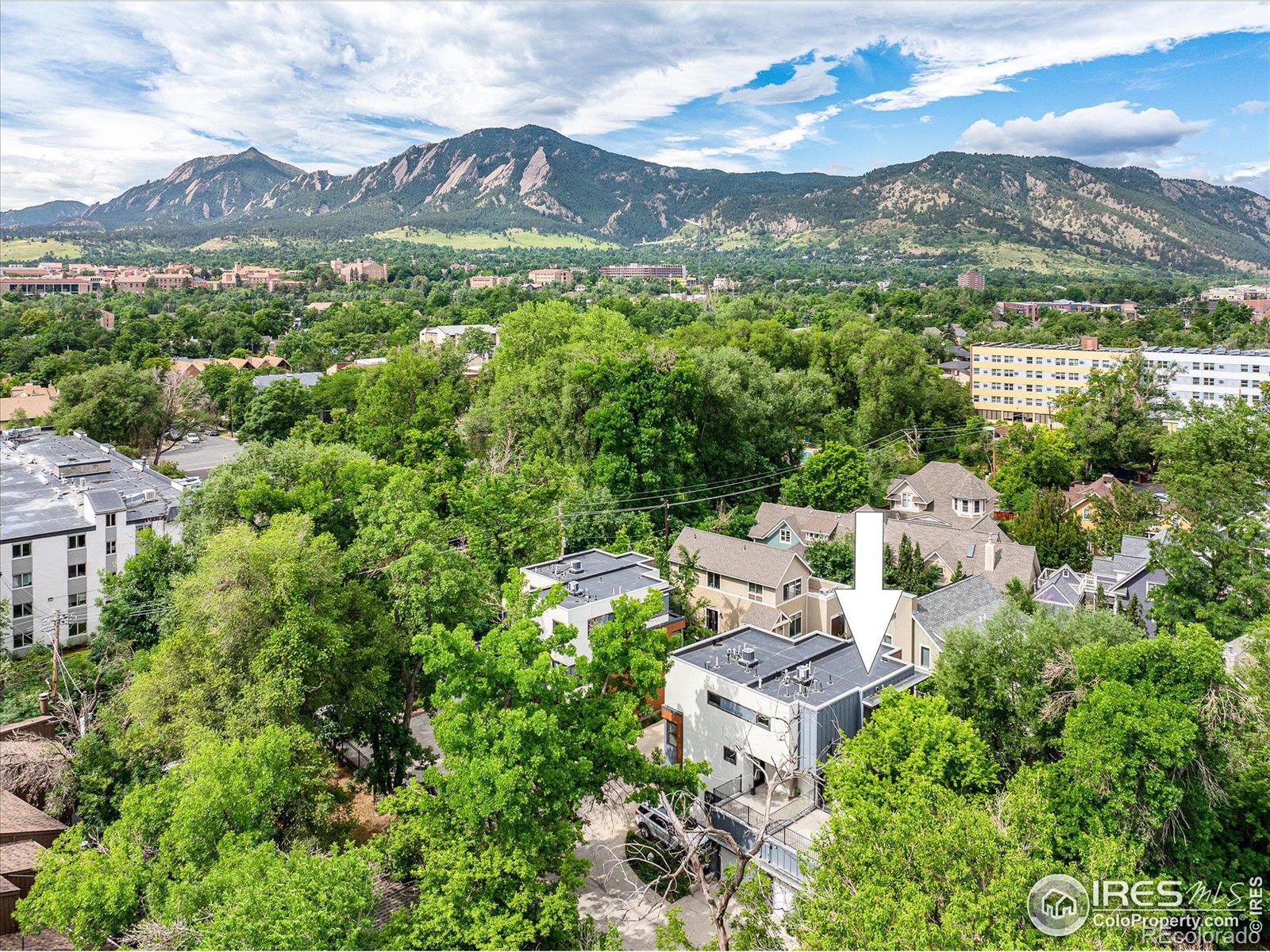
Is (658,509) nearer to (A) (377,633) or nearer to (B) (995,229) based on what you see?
(A) (377,633)

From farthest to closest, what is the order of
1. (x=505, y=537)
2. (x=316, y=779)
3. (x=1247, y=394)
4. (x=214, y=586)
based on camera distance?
(x=1247, y=394) → (x=505, y=537) → (x=214, y=586) → (x=316, y=779)

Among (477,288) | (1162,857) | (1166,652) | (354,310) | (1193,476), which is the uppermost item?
(477,288)

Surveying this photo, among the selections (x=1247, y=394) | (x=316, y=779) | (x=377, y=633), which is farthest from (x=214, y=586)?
(x=1247, y=394)

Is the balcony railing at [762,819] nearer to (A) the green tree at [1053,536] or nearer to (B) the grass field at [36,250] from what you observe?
(A) the green tree at [1053,536]

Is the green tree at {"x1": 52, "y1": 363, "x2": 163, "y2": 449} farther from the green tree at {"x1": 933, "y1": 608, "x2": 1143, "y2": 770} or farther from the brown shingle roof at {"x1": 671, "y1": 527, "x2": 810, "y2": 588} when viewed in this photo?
the green tree at {"x1": 933, "y1": 608, "x2": 1143, "y2": 770}

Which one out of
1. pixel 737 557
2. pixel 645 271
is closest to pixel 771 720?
pixel 737 557

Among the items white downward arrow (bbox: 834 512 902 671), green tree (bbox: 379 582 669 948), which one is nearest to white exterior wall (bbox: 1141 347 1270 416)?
white downward arrow (bbox: 834 512 902 671)
